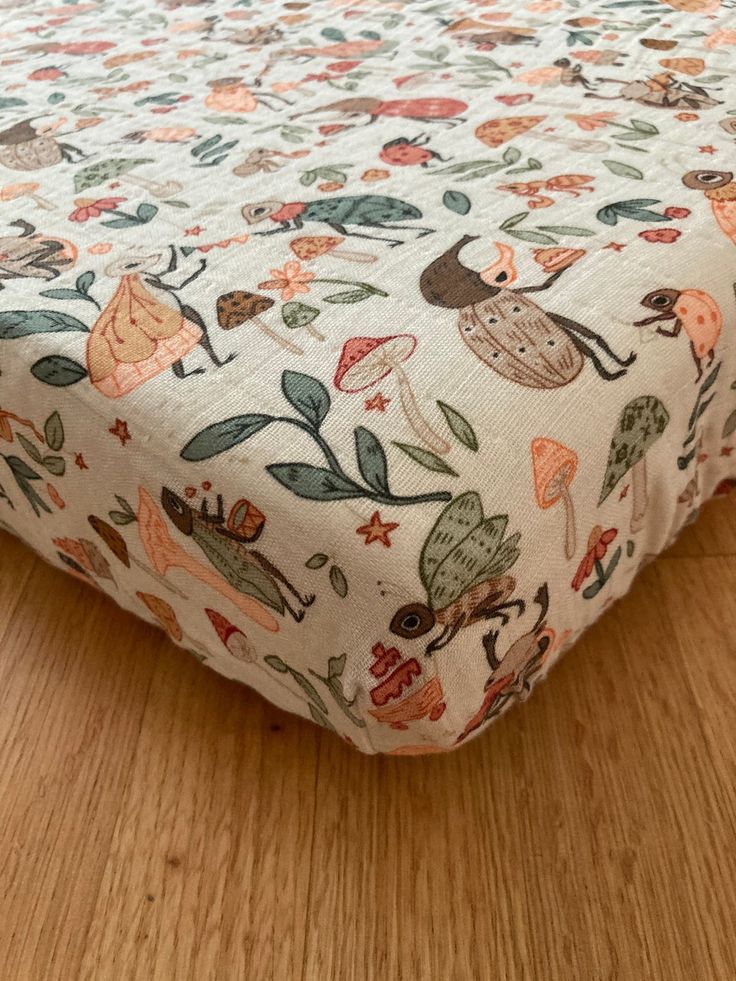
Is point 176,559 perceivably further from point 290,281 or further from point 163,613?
point 290,281

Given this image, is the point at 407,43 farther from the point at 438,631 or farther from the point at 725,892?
the point at 725,892

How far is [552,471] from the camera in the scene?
0.60 m

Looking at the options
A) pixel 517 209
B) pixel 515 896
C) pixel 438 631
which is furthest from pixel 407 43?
pixel 515 896

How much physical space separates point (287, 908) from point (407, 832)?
140 millimetres

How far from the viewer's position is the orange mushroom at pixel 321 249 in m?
0.75

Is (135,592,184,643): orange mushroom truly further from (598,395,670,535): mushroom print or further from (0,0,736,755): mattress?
(598,395,670,535): mushroom print

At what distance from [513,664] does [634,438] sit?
0.21 meters

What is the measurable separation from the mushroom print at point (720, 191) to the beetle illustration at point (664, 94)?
7.3 inches

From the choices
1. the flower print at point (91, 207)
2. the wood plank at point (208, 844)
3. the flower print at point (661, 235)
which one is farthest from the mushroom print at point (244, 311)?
the wood plank at point (208, 844)

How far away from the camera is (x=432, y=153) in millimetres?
909

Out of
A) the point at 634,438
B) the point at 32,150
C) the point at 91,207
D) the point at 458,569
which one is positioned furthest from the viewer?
the point at 32,150

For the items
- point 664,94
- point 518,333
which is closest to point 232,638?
point 518,333

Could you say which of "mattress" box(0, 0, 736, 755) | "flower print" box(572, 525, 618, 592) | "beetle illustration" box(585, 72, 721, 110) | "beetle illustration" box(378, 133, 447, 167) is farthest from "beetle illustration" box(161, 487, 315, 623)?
"beetle illustration" box(585, 72, 721, 110)

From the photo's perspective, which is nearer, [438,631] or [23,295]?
[438,631]
